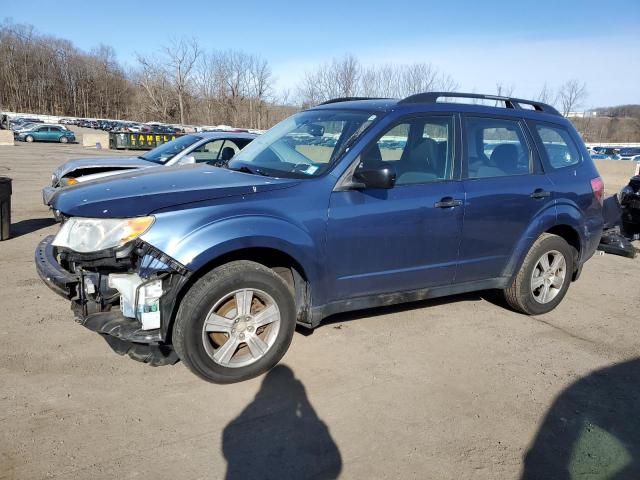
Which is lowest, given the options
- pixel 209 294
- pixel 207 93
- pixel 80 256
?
pixel 209 294

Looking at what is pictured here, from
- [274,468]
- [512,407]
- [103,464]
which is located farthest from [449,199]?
[103,464]

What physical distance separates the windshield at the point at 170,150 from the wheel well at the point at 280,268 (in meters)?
5.66

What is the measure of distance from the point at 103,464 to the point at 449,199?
311 centimetres

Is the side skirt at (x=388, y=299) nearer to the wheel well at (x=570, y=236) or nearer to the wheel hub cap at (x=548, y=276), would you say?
the wheel hub cap at (x=548, y=276)

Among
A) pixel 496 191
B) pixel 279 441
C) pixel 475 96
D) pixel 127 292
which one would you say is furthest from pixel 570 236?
pixel 127 292

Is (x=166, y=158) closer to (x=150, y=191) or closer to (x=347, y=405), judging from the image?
(x=150, y=191)

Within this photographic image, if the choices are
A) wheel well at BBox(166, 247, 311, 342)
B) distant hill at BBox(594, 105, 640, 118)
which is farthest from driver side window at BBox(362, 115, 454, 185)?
distant hill at BBox(594, 105, 640, 118)

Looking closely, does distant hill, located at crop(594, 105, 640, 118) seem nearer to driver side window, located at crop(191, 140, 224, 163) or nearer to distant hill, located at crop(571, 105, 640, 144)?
distant hill, located at crop(571, 105, 640, 144)

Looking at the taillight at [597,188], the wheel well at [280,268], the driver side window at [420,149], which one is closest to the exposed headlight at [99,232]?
the wheel well at [280,268]

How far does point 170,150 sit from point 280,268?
20.2 feet

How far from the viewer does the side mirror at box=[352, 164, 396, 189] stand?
3.55 metres

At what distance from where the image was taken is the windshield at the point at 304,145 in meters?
3.88

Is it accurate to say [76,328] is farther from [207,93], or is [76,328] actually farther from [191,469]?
[207,93]

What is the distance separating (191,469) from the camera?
2.62m
